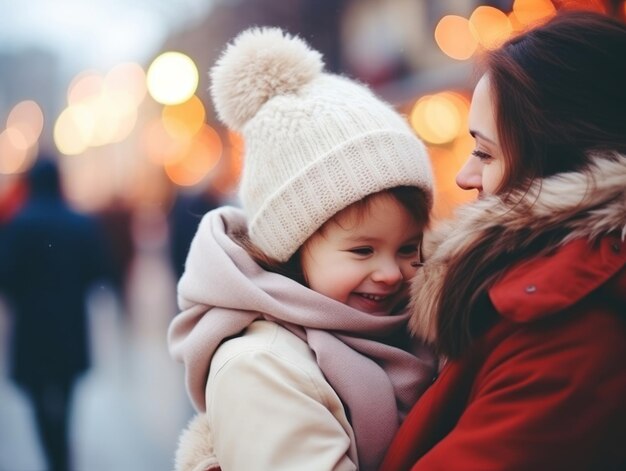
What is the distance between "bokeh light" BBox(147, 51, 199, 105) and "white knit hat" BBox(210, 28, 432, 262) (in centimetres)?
694

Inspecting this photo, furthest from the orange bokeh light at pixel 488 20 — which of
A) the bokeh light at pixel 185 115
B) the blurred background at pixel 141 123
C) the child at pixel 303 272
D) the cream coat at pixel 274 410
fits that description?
the bokeh light at pixel 185 115

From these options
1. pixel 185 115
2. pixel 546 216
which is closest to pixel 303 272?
pixel 546 216

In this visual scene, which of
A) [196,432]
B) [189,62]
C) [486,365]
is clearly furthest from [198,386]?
[189,62]

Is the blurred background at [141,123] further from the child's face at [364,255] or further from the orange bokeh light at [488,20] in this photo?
the child's face at [364,255]

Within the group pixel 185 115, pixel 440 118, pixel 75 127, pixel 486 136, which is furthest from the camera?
pixel 185 115

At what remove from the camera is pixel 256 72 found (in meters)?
2.23

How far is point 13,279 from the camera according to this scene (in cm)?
509

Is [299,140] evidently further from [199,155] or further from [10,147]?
[199,155]

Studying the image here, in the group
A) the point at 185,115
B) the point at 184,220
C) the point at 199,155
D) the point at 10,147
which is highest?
the point at 10,147

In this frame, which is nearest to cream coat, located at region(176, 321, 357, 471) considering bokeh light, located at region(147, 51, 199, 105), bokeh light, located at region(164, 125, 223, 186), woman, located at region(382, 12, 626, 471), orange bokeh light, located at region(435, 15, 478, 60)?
woman, located at region(382, 12, 626, 471)

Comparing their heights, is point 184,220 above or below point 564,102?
below

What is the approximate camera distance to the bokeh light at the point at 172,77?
8.95m

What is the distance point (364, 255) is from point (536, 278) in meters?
0.75

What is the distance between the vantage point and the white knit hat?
6.93ft
